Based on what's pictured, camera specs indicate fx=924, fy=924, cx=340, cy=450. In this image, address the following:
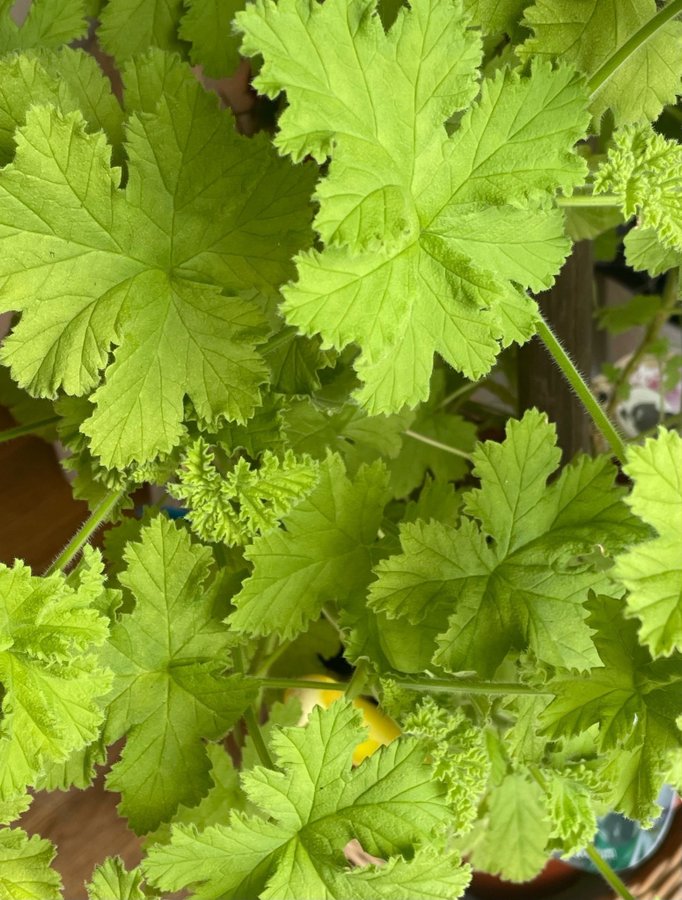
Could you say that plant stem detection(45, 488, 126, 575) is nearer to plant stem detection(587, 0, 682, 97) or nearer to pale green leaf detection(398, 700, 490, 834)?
pale green leaf detection(398, 700, 490, 834)

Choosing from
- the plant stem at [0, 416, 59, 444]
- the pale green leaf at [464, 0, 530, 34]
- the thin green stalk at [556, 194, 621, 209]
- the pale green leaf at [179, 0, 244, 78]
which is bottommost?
the thin green stalk at [556, 194, 621, 209]

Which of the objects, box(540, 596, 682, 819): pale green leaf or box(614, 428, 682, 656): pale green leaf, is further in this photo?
box(540, 596, 682, 819): pale green leaf

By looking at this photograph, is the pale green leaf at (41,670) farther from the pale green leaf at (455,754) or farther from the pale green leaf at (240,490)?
the pale green leaf at (455,754)

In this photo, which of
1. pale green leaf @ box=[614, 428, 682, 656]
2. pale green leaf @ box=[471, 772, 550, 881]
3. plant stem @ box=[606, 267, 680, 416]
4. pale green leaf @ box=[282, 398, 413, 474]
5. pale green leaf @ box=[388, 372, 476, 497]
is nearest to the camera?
pale green leaf @ box=[614, 428, 682, 656]

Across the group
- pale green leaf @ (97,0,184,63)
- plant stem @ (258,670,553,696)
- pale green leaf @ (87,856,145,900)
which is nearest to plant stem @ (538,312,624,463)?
plant stem @ (258,670,553,696)

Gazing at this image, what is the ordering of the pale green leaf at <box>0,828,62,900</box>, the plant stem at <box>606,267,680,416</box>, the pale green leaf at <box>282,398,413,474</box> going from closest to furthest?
the pale green leaf at <box>0,828,62,900</box>
the pale green leaf at <box>282,398,413,474</box>
the plant stem at <box>606,267,680,416</box>

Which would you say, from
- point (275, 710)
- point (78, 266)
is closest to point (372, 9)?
point (78, 266)
